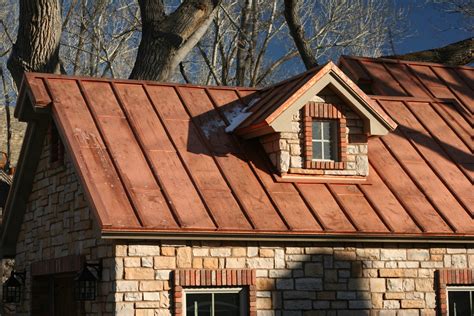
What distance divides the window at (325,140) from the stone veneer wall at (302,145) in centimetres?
21

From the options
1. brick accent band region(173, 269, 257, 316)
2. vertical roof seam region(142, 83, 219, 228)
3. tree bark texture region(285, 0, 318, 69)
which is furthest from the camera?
tree bark texture region(285, 0, 318, 69)

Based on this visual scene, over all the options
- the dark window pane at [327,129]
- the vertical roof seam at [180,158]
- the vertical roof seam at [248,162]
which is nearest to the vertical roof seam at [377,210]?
the dark window pane at [327,129]

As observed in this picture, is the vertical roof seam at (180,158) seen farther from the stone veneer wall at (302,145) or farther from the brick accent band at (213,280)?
the stone veneer wall at (302,145)

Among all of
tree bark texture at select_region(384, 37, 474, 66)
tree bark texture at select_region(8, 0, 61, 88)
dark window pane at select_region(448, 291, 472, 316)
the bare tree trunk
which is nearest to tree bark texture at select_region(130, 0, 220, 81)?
tree bark texture at select_region(8, 0, 61, 88)

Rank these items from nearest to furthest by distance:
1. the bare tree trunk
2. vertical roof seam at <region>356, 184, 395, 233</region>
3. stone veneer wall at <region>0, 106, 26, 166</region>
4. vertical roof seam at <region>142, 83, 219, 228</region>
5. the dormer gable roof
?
vertical roof seam at <region>142, 83, 219, 228</region> → vertical roof seam at <region>356, 184, 395, 233</region> → the dormer gable roof → the bare tree trunk → stone veneer wall at <region>0, 106, 26, 166</region>

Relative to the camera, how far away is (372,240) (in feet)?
45.9

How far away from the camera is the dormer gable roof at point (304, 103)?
47.6 feet

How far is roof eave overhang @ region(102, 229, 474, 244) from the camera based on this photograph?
12539 millimetres

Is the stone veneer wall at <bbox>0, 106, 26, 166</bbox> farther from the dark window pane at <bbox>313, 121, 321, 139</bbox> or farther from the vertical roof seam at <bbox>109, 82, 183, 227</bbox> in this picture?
the dark window pane at <bbox>313, 121, 321, 139</bbox>

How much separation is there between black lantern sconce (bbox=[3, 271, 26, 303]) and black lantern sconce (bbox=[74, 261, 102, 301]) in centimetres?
311

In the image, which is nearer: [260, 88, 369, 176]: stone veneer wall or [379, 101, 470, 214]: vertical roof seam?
[260, 88, 369, 176]: stone veneer wall

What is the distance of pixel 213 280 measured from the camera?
1312 centimetres

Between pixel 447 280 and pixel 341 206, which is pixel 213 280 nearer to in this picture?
pixel 341 206

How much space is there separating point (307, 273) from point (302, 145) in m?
2.09
